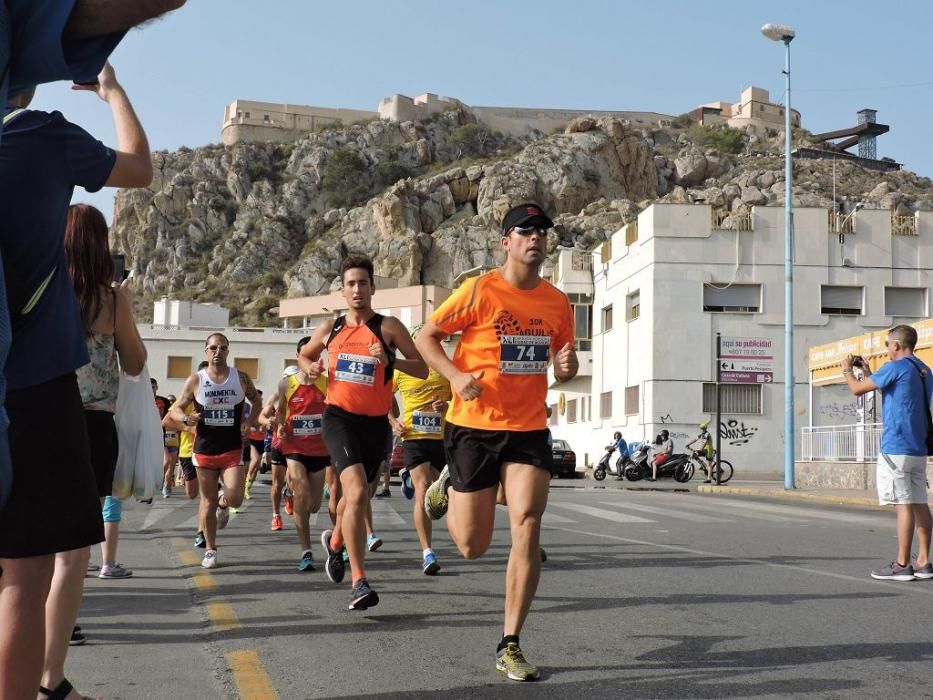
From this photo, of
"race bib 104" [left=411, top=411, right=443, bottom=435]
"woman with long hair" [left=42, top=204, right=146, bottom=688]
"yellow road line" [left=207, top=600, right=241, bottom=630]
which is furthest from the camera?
"race bib 104" [left=411, top=411, right=443, bottom=435]

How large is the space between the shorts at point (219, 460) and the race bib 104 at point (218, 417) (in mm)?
243

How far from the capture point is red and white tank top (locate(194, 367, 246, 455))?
9.08 m

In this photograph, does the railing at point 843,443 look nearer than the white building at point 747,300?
Yes

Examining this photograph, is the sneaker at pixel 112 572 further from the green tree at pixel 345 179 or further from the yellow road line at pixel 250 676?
the green tree at pixel 345 179

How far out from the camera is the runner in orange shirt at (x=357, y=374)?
710 cm

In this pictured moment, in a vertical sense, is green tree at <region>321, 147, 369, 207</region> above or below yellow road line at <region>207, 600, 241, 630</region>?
above

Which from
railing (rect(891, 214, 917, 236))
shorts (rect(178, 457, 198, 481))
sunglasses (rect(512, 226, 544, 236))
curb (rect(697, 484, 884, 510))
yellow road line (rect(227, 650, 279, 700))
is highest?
railing (rect(891, 214, 917, 236))

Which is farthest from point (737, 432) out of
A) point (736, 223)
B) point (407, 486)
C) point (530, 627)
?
point (530, 627)

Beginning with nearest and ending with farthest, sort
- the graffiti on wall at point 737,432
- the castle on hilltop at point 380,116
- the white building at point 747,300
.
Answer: the graffiti on wall at point 737,432 → the white building at point 747,300 → the castle on hilltop at point 380,116

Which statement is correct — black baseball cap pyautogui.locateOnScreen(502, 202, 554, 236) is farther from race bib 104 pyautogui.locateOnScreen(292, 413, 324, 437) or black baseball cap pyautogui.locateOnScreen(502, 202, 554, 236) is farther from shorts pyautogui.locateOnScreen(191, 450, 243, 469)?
shorts pyautogui.locateOnScreen(191, 450, 243, 469)

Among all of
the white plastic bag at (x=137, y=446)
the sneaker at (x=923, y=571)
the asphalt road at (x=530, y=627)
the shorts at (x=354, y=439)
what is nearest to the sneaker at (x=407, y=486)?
the asphalt road at (x=530, y=627)

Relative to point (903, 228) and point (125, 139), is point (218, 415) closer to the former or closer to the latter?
point (125, 139)

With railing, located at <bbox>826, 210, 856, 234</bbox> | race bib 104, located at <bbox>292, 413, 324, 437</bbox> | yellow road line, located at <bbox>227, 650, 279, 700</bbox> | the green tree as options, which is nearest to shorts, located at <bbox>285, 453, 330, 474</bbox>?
race bib 104, located at <bbox>292, 413, 324, 437</bbox>

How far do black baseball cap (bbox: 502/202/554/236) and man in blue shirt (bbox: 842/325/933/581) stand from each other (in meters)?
4.15
